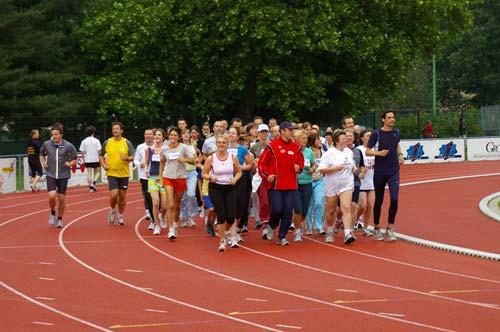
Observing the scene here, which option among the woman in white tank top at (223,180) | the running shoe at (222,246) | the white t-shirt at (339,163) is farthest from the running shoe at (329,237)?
the running shoe at (222,246)

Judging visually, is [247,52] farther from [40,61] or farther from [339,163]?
[339,163]

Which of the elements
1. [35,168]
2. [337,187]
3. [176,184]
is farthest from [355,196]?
[35,168]

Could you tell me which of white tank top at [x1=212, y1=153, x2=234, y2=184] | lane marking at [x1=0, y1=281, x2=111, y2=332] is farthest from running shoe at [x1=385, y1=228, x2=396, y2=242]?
lane marking at [x1=0, y1=281, x2=111, y2=332]

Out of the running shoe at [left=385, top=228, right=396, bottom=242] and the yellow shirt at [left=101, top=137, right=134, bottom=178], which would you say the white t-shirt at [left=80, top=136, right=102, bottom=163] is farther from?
the running shoe at [left=385, top=228, right=396, bottom=242]

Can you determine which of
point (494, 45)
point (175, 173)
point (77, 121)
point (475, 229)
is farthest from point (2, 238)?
point (494, 45)

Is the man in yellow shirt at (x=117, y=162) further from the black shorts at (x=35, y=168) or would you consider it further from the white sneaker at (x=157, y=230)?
the black shorts at (x=35, y=168)

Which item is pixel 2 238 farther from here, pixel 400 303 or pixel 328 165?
pixel 400 303

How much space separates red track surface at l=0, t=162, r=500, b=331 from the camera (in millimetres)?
9516

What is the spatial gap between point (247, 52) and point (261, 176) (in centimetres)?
2463

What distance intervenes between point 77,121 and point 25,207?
12.5m

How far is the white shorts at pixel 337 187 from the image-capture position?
15609 millimetres

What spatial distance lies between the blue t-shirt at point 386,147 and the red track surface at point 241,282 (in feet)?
3.85

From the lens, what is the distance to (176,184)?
54.6 ft

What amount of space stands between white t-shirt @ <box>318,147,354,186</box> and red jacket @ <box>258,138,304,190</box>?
447mm
